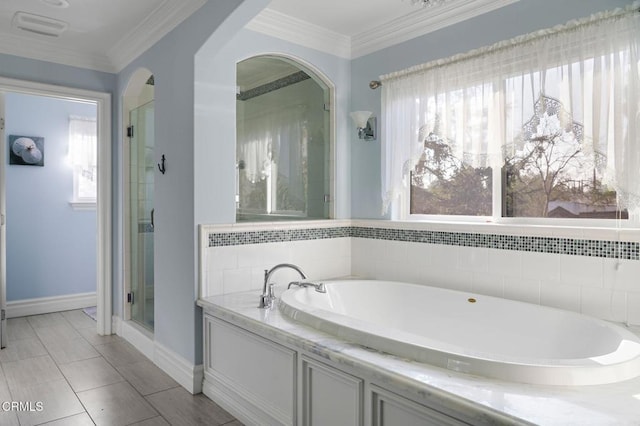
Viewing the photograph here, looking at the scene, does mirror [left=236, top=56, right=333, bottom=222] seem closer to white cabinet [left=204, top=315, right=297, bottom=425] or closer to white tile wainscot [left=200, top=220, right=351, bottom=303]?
white tile wainscot [left=200, top=220, right=351, bottom=303]

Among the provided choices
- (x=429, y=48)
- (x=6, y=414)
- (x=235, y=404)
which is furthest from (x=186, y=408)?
(x=429, y=48)

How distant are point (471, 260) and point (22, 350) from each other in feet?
11.2

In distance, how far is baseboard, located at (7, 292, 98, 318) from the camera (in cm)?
431

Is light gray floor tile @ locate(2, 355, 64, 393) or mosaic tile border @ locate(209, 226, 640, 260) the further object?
light gray floor tile @ locate(2, 355, 64, 393)

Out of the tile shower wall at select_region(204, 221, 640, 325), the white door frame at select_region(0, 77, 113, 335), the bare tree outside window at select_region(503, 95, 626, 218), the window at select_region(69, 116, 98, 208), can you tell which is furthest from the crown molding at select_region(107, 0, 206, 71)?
the bare tree outside window at select_region(503, 95, 626, 218)

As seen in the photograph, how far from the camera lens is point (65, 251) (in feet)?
15.1

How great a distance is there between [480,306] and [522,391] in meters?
1.14

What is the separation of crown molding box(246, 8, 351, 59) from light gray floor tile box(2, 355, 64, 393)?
8.81 ft

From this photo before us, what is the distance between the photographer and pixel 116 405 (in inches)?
99.0

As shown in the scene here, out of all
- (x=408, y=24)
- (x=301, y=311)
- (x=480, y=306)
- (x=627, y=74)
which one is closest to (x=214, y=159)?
(x=301, y=311)

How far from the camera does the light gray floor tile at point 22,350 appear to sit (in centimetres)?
324

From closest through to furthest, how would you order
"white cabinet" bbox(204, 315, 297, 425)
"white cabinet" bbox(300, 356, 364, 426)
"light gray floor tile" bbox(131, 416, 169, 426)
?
"white cabinet" bbox(300, 356, 364, 426)
"white cabinet" bbox(204, 315, 297, 425)
"light gray floor tile" bbox(131, 416, 169, 426)

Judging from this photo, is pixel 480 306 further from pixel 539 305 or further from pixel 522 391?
pixel 522 391

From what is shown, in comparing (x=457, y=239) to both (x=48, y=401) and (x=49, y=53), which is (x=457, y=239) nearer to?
(x=48, y=401)
